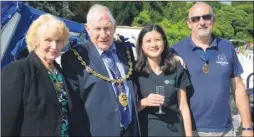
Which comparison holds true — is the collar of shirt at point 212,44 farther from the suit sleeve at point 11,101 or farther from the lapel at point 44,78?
the suit sleeve at point 11,101

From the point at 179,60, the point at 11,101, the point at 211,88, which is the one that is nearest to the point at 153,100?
the point at 179,60

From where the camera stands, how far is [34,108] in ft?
8.95

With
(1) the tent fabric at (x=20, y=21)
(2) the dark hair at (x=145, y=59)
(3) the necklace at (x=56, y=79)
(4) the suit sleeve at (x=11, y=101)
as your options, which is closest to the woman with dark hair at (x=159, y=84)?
(2) the dark hair at (x=145, y=59)

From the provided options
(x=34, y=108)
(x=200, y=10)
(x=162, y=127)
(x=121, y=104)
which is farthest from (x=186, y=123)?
(x=34, y=108)

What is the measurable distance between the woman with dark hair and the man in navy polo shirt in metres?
0.22

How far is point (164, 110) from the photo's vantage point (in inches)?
139

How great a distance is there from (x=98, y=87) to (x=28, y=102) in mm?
636

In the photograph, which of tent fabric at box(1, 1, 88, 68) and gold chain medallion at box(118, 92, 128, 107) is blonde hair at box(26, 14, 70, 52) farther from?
tent fabric at box(1, 1, 88, 68)

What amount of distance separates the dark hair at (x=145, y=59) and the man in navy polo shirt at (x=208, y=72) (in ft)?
1.01

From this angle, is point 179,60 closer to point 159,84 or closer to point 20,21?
point 159,84

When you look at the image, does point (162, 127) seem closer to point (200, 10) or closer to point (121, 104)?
point (121, 104)

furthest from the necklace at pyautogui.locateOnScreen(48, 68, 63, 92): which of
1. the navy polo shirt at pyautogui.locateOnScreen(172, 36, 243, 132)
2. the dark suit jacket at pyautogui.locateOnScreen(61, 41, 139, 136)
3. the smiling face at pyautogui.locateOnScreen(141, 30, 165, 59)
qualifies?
the navy polo shirt at pyautogui.locateOnScreen(172, 36, 243, 132)

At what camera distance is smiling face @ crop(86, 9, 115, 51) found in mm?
3186

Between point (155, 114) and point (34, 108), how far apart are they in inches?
48.3
